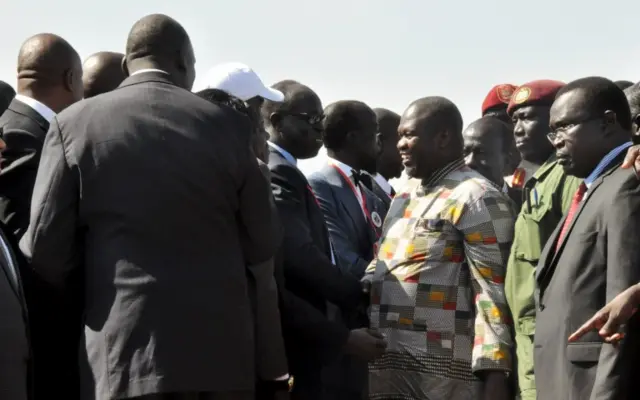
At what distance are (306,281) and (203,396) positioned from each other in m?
1.74

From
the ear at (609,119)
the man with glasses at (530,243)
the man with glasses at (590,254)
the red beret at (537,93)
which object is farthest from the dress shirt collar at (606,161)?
the red beret at (537,93)

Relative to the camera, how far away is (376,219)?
7453 millimetres

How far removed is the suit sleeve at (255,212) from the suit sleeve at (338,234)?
1.91 m

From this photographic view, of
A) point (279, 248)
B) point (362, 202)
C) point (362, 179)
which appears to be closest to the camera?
point (279, 248)

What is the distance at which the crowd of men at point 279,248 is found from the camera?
15.1 ft

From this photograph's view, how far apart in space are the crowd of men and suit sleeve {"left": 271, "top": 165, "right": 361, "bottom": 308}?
12 millimetres

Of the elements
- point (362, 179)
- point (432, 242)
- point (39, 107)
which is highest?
point (39, 107)

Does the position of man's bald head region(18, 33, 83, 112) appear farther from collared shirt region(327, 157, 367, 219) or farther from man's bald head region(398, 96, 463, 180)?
collared shirt region(327, 157, 367, 219)

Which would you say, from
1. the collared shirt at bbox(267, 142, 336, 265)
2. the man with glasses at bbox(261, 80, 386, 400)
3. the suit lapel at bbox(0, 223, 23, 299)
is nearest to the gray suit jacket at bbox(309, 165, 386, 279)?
the collared shirt at bbox(267, 142, 336, 265)

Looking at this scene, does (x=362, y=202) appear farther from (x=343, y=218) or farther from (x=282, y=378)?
(x=282, y=378)

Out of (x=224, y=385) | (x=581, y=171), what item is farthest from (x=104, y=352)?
(x=581, y=171)

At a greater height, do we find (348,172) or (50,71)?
(50,71)

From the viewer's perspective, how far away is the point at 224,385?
4652 mm

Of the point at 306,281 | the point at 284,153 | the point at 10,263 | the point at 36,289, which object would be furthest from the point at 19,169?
the point at 284,153
